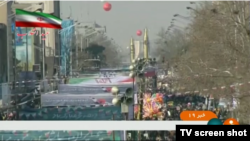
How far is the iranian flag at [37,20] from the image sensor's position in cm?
938

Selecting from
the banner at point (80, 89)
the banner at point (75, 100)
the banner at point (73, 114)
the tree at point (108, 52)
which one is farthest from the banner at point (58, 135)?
the banner at point (80, 89)

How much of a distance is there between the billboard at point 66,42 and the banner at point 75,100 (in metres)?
1.12

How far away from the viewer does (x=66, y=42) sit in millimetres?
18047

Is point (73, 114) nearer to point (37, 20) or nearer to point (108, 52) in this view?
point (37, 20)

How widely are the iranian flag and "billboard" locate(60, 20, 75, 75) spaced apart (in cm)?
708

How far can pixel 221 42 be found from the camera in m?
12.7

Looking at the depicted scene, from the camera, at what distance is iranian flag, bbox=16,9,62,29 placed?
9.38 meters

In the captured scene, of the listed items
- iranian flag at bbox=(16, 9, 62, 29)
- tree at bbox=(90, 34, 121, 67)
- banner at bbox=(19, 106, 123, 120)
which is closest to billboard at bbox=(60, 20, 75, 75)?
tree at bbox=(90, 34, 121, 67)

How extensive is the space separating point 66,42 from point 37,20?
28.5 ft

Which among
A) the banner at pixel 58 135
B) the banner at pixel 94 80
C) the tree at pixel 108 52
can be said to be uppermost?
the tree at pixel 108 52

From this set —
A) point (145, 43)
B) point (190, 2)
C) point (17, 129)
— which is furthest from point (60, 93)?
point (17, 129)

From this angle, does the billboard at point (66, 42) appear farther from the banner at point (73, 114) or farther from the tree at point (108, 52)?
the banner at point (73, 114)

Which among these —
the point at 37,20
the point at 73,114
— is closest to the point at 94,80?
the point at 73,114

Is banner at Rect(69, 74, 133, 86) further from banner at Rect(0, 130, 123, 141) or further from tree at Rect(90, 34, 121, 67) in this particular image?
banner at Rect(0, 130, 123, 141)
